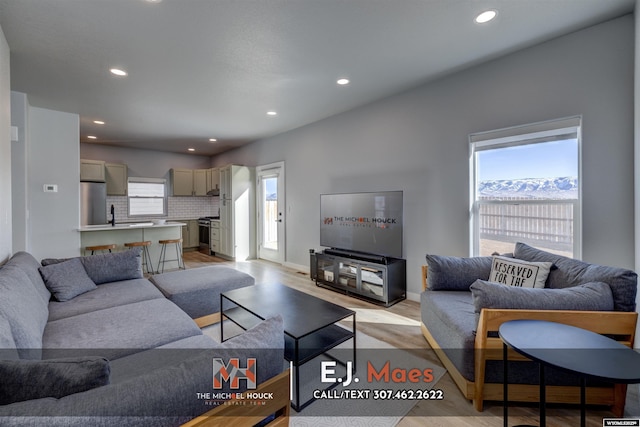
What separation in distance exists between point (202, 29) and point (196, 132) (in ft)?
11.8

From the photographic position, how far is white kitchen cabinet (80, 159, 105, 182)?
589 centimetres

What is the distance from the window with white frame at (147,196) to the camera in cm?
702

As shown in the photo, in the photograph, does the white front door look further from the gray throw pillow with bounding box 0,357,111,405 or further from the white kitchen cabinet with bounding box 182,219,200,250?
the gray throw pillow with bounding box 0,357,111,405

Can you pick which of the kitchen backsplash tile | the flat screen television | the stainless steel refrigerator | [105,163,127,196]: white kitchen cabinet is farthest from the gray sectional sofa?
the kitchen backsplash tile

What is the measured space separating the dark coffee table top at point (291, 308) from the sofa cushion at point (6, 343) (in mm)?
1235

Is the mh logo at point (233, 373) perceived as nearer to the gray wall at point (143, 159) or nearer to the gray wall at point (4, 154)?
the gray wall at point (4, 154)

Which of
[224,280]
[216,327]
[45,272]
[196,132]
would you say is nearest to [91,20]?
[45,272]

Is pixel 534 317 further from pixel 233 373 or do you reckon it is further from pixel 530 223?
pixel 233 373

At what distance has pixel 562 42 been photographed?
2.48 meters

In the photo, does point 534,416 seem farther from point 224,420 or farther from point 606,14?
point 606,14

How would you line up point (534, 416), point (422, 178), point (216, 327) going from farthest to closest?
point (422, 178), point (216, 327), point (534, 416)

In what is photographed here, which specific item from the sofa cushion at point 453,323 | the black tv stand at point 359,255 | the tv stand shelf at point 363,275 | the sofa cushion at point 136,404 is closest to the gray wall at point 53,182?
the tv stand shelf at point 363,275

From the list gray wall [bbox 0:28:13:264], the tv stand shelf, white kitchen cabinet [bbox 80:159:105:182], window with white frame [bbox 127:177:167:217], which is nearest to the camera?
gray wall [bbox 0:28:13:264]

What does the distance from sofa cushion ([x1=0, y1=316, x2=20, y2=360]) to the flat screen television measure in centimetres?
326
